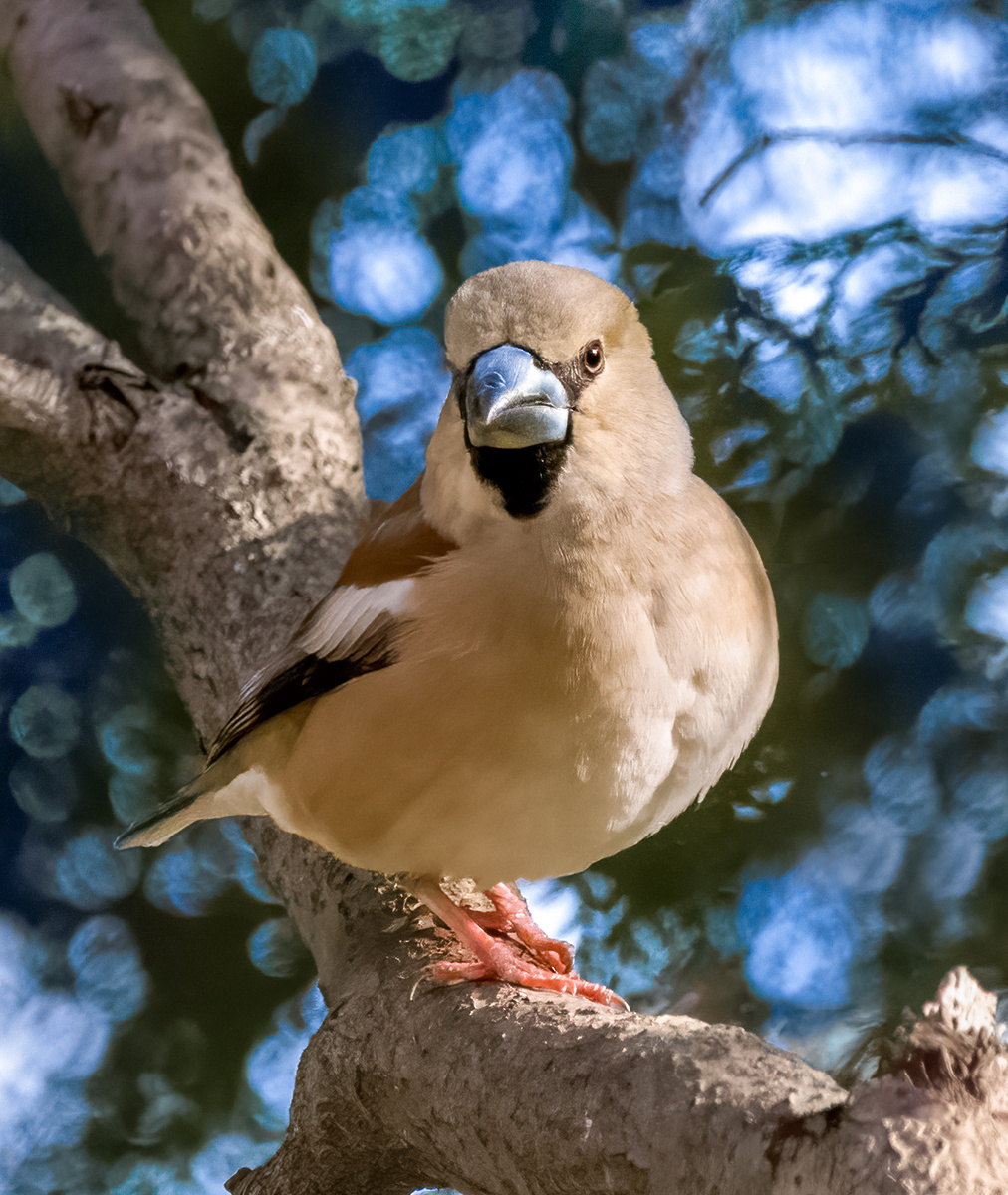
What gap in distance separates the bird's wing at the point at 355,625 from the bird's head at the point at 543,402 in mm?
94

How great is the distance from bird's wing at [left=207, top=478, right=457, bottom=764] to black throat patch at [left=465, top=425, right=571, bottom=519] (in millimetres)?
138

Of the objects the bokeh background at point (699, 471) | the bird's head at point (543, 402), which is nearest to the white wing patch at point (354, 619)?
the bird's head at point (543, 402)

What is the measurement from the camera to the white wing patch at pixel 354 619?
152cm

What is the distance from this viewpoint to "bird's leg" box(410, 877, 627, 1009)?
4.99 feet

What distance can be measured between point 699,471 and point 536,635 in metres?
1.05

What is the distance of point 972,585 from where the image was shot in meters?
2.40

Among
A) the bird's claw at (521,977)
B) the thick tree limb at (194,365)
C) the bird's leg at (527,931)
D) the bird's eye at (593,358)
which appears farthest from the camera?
the thick tree limb at (194,365)

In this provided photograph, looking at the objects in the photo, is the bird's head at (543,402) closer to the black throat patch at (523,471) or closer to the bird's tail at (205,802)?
the black throat patch at (523,471)

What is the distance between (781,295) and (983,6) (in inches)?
37.2

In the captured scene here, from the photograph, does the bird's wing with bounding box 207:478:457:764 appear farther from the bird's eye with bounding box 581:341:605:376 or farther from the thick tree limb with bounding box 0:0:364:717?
the thick tree limb with bounding box 0:0:364:717

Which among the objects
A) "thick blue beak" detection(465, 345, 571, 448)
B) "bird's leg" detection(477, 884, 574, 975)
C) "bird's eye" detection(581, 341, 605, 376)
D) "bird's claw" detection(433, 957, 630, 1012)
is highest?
"thick blue beak" detection(465, 345, 571, 448)

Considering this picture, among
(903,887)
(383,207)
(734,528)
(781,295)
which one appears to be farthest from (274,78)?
(903,887)

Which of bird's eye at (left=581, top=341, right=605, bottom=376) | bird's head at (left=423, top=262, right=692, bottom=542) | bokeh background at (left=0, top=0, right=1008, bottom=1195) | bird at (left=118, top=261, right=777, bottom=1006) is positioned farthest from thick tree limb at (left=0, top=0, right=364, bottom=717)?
bird's eye at (left=581, top=341, right=605, bottom=376)

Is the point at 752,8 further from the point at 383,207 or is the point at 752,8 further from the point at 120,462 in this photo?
the point at 120,462
